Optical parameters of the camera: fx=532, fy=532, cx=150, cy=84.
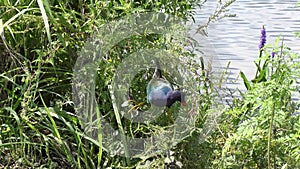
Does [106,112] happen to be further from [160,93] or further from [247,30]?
[247,30]

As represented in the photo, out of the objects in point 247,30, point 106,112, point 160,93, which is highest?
point 160,93

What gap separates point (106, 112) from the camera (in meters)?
1.86

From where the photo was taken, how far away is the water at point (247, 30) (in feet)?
11.0

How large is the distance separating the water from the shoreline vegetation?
37.6 inches

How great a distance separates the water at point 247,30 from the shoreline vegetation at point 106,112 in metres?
0.95

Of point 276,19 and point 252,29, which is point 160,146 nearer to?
point 252,29

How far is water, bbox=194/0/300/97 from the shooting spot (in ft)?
11.0

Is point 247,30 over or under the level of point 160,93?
under

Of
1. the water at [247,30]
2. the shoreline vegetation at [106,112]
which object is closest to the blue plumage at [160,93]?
the shoreline vegetation at [106,112]

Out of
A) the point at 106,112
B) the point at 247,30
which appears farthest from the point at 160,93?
the point at 247,30

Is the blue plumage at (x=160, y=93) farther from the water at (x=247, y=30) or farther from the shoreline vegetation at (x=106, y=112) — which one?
the water at (x=247, y=30)

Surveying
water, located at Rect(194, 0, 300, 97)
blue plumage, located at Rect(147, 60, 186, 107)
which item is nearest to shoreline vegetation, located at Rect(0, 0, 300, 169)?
blue plumage, located at Rect(147, 60, 186, 107)

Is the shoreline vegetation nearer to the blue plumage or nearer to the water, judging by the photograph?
the blue plumage

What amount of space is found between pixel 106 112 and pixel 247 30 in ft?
8.98
